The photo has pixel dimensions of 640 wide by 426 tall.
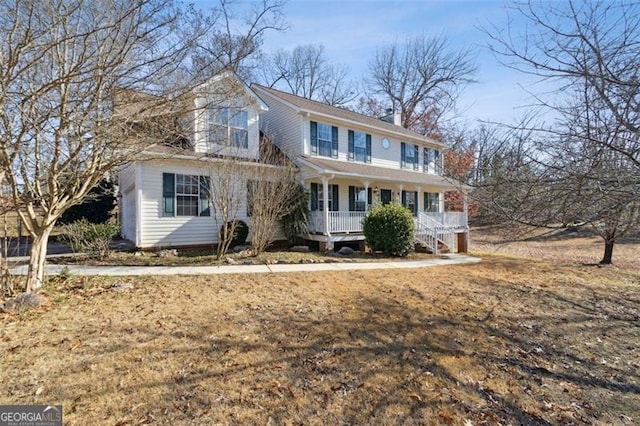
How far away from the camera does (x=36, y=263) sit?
5465 mm

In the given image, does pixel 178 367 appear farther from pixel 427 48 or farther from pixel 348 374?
pixel 427 48

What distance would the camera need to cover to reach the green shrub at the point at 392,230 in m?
11.7

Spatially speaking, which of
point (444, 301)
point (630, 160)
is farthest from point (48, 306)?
point (630, 160)

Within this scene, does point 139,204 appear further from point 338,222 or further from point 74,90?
→ point 338,222

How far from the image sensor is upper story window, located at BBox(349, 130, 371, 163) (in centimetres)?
1636

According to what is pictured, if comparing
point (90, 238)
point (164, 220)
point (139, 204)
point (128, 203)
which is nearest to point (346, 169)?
point (164, 220)

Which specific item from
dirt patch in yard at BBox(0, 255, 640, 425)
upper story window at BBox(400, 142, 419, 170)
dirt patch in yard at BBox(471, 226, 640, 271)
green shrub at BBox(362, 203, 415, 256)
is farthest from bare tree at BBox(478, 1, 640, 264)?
upper story window at BBox(400, 142, 419, 170)

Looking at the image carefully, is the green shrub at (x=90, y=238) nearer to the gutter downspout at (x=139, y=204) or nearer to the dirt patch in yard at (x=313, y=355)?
the gutter downspout at (x=139, y=204)

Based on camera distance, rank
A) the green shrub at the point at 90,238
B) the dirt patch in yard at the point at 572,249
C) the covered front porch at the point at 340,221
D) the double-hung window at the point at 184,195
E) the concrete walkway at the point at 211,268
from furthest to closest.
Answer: the dirt patch in yard at the point at 572,249 → the covered front porch at the point at 340,221 → the double-hung window at the point at 184,195 → the green shrub at the point at 90,238 → the concrete walkway at the point at 211,268

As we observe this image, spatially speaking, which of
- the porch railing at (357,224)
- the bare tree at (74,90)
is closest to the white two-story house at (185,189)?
the porch railing at (357,224)

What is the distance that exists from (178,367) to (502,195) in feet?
14.7

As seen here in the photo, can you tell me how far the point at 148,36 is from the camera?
4.90m

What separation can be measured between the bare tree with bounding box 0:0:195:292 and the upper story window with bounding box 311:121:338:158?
32.0 ft

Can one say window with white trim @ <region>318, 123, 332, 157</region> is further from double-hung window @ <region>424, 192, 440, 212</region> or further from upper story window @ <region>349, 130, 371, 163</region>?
double-hung window @ <region>424, 192, 440, 212</region>
